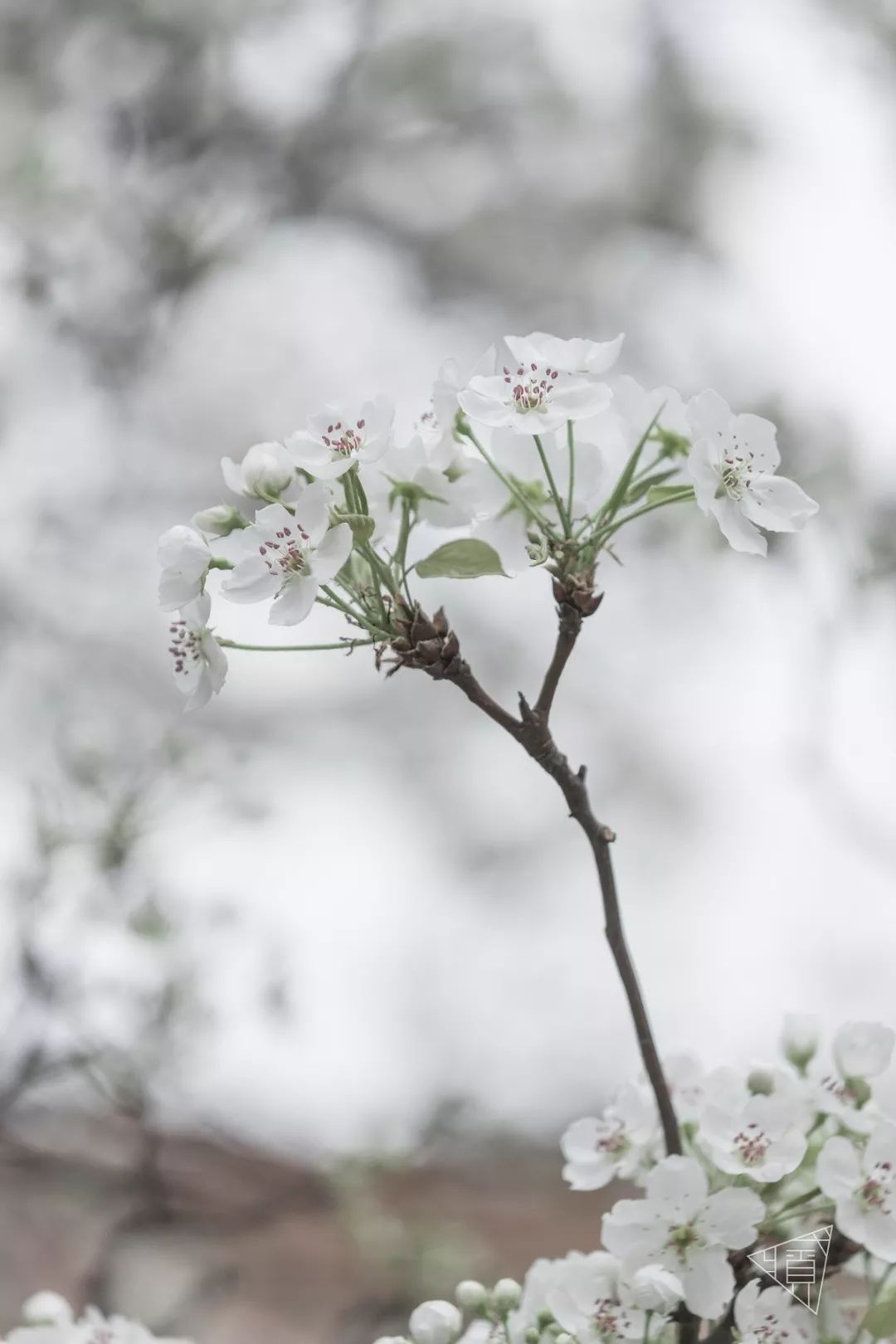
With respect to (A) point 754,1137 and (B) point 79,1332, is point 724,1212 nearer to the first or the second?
(A) point 754,1137

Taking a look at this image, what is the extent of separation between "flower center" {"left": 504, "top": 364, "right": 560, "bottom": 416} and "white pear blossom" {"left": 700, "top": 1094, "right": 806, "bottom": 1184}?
214 millimetres

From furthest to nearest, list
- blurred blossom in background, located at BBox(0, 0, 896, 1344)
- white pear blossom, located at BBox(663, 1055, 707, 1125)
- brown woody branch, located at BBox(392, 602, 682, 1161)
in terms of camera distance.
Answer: blurred blossom in background, located at BBox(0, 0, 896, 1344), white pear blossom, located at BBox(663, 1055, 707, 1125), brown woody branch, located at BBox(392, 602, 682, 1161)

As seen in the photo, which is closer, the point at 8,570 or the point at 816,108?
the point at 8,570

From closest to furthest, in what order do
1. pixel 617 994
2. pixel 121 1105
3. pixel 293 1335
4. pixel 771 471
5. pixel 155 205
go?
1. pixel 771 471
2. pixel 293 1335
3. pixel 121 1105
4. pixel 617 994
5. pixel 155 205

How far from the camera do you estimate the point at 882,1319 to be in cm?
35

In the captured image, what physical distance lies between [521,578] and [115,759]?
0.47m

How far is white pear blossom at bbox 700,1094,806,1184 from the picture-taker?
1.15ft

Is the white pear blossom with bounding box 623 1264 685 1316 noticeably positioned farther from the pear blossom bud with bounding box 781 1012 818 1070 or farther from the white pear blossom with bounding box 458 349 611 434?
the white pear blossom with bounding box 458 349 611 434

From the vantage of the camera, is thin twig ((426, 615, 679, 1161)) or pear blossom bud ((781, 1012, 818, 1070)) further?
pear blossom bud ((781, 1012, 818, 1070))

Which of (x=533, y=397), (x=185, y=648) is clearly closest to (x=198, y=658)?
(x=185, y=648)

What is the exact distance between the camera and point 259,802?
96cm

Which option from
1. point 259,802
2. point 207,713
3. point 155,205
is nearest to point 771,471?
point 259,802

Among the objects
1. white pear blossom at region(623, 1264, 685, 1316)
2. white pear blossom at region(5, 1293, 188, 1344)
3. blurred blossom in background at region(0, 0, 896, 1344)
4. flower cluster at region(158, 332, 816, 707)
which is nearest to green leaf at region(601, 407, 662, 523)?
flower cluster at region(158, 332, 816, 707)

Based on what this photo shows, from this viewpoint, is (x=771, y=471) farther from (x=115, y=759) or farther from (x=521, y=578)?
(x=521, y=578)
